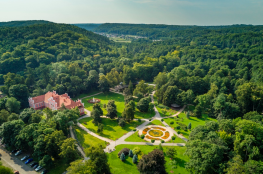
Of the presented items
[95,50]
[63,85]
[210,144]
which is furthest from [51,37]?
[210,144]

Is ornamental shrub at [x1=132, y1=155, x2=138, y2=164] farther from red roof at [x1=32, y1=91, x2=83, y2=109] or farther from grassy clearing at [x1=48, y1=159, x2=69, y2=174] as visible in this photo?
red roof at [x1=32, y1=91, x2=83, y2=109]

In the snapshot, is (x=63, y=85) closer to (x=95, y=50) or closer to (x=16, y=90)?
(x=16, y=90)

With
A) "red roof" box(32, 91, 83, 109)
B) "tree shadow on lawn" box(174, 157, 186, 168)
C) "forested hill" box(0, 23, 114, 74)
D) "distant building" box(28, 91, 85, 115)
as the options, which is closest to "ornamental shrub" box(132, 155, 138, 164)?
"tree shadow on lawn" box(174, 157, 186, 168)

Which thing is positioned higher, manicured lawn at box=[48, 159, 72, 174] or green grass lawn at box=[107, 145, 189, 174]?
green grass lawn at box=[107, 145, 189, 174]

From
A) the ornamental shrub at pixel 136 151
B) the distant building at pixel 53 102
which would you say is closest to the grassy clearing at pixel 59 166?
the ornamental shrub at pixel 136 151

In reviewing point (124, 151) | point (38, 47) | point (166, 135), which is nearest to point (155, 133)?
point (166, 135)

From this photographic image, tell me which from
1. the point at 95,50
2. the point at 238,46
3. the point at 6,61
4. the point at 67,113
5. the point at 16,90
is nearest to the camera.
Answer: the point at 67,113
